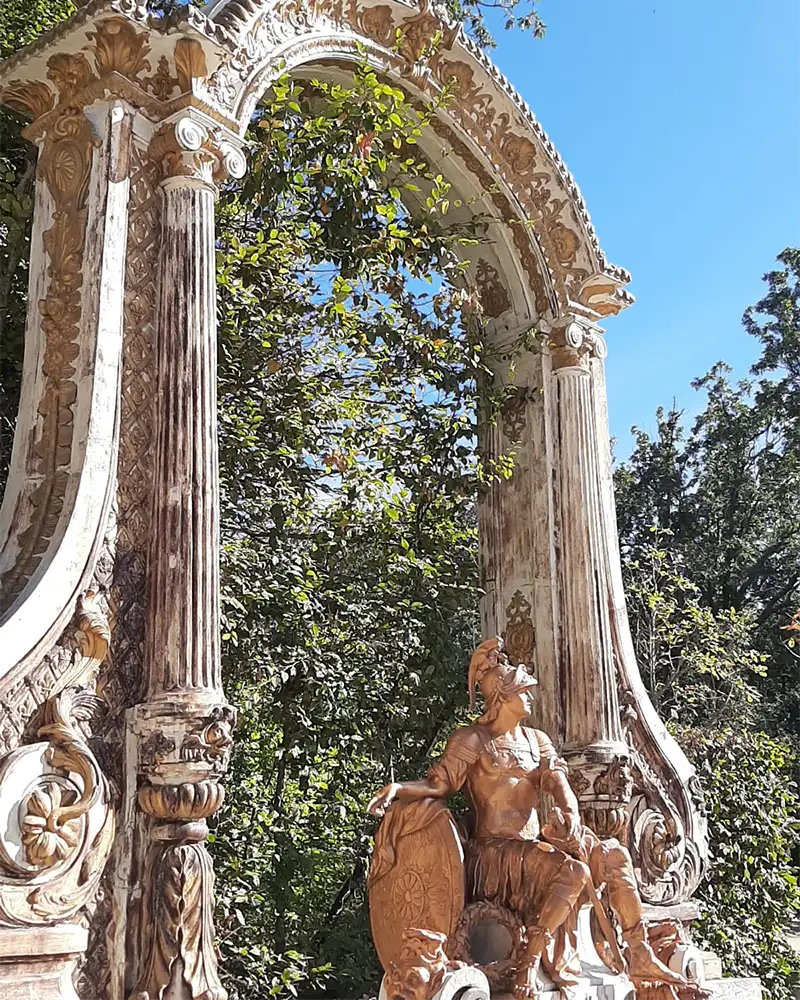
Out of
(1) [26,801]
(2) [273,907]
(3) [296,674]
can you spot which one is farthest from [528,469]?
(1) [26,801]

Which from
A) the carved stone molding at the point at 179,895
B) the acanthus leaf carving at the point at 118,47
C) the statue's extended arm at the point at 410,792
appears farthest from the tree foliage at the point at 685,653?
the acanthus leaf carving at the point at 118,47

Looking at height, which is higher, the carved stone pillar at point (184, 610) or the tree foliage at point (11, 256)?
the tree foliage at point (11, 256)

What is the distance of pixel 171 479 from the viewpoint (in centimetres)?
458

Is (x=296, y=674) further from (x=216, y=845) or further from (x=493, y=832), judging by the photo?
(x=493, y=832)

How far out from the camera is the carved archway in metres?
4.17

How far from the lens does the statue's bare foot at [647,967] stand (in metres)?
4.97

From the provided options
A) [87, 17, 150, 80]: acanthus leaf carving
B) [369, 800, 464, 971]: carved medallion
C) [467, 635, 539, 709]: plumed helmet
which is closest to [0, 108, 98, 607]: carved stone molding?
[87, 17, 150, 80]: acanthus leaf carving

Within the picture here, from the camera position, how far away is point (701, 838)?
649cm

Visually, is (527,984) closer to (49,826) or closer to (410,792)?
(410,792)

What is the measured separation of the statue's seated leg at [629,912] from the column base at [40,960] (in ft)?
7.70

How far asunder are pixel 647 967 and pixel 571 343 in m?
3.70

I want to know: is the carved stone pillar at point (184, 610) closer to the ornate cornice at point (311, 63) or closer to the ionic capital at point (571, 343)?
the ornate cornice at point (311, 63)

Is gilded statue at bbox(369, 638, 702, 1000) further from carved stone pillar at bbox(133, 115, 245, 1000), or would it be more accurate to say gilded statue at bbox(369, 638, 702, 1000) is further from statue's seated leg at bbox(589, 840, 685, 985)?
carved stone pillar at bbox(133, 115, 245, 1000)

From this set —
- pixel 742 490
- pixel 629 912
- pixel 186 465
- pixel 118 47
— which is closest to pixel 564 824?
pixel 629 912
